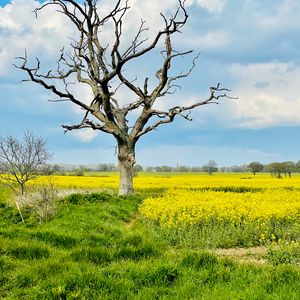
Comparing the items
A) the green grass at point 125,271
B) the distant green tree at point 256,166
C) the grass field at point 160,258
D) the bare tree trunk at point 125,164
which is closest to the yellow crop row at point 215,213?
the grass field at point 160,258

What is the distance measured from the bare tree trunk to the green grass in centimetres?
1510

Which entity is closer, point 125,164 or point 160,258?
point 160,258

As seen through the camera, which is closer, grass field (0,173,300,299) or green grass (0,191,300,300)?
green grass (0,191,300,300)

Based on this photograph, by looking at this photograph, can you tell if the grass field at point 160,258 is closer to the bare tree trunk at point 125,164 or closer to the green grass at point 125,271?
the green grass at point 125,271

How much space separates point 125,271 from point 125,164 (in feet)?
62.7

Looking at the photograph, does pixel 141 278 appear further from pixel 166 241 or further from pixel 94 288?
pixel 166 241

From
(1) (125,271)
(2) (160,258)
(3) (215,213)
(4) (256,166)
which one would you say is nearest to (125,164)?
(3) (215,213)

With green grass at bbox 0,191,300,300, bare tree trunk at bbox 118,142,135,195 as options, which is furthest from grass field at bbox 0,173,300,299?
bare tree trunk at bbox 118,142,135,195

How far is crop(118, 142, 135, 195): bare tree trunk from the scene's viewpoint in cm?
2650

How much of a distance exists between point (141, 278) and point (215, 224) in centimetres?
705

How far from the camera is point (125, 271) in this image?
Answer: 767cm

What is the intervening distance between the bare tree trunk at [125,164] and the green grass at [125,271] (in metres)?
15.1

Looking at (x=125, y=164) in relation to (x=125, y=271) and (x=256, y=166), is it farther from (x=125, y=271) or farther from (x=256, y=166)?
(x=256, y=166)

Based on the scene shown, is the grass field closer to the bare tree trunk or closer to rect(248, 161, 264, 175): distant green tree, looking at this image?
the bare tree trunk
